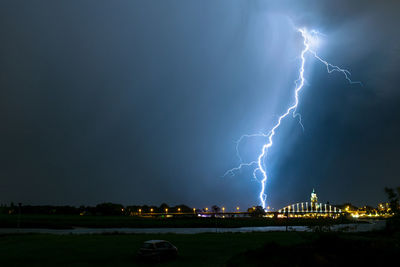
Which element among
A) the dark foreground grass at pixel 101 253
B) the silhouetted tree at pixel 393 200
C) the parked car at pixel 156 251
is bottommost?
the dark foreground grass at pixel 101 253

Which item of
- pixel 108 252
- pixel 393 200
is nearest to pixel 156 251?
pixel 108 252

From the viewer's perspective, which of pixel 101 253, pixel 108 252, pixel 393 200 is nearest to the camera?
pixel 393 200

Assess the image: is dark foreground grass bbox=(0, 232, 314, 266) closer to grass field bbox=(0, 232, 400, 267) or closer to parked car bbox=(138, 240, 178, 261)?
grass field bbox=(0, 232, 400, 267)

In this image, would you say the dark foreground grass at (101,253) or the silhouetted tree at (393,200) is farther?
the dark foreground grass at (101,253)

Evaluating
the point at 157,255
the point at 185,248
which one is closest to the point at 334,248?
the point at 157,255

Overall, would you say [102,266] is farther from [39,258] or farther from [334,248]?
[334,248]

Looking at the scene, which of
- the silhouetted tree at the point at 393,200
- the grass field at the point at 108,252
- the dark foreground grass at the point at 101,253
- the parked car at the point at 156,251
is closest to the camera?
the silhouetted tree at the point at 393,200

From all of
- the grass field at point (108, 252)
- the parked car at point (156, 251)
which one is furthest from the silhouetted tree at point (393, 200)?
the parked car at point (156, 251)

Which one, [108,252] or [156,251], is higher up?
[156,251]

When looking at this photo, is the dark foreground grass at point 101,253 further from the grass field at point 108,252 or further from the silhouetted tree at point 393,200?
the silhouetted tree at point 393,200

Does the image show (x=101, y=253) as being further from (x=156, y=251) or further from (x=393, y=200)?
(x=393, y=200)
